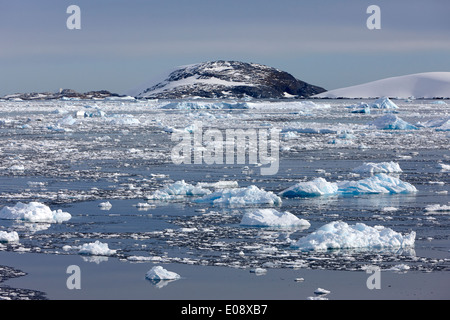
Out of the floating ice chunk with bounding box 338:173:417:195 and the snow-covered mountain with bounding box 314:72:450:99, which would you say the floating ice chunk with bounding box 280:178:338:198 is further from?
the snow-covered mountain with bounding box 314:72:450:99

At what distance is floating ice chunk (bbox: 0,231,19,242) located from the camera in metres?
8.41

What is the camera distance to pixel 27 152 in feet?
62.0

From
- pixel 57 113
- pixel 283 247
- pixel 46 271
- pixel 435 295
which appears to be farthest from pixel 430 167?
pixel 57 113

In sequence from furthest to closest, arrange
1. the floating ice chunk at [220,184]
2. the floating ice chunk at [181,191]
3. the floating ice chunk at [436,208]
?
the floating ice chunk at [220,184] < the floating ice chunk at [181,191] < the floating ice chunk at [436,208]

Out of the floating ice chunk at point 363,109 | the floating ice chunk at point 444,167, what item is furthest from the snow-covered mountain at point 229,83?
the floating ice chunk at point 444,167

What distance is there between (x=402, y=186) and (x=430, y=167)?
12.5ft

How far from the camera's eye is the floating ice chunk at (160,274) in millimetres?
6875

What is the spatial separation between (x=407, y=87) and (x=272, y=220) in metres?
95.5

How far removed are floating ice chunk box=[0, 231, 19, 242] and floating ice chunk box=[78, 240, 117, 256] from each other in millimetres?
1034

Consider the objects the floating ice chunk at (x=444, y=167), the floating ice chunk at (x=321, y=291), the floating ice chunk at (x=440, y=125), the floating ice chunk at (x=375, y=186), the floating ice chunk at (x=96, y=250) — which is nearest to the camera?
the floating ice chunk at (x=321, y=291)

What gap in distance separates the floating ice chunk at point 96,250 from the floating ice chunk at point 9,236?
1034 mm

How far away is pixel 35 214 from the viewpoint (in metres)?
9.67

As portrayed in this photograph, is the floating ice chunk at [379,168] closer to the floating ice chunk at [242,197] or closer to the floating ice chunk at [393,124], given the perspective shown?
the floating ice chunk at [242,197]
